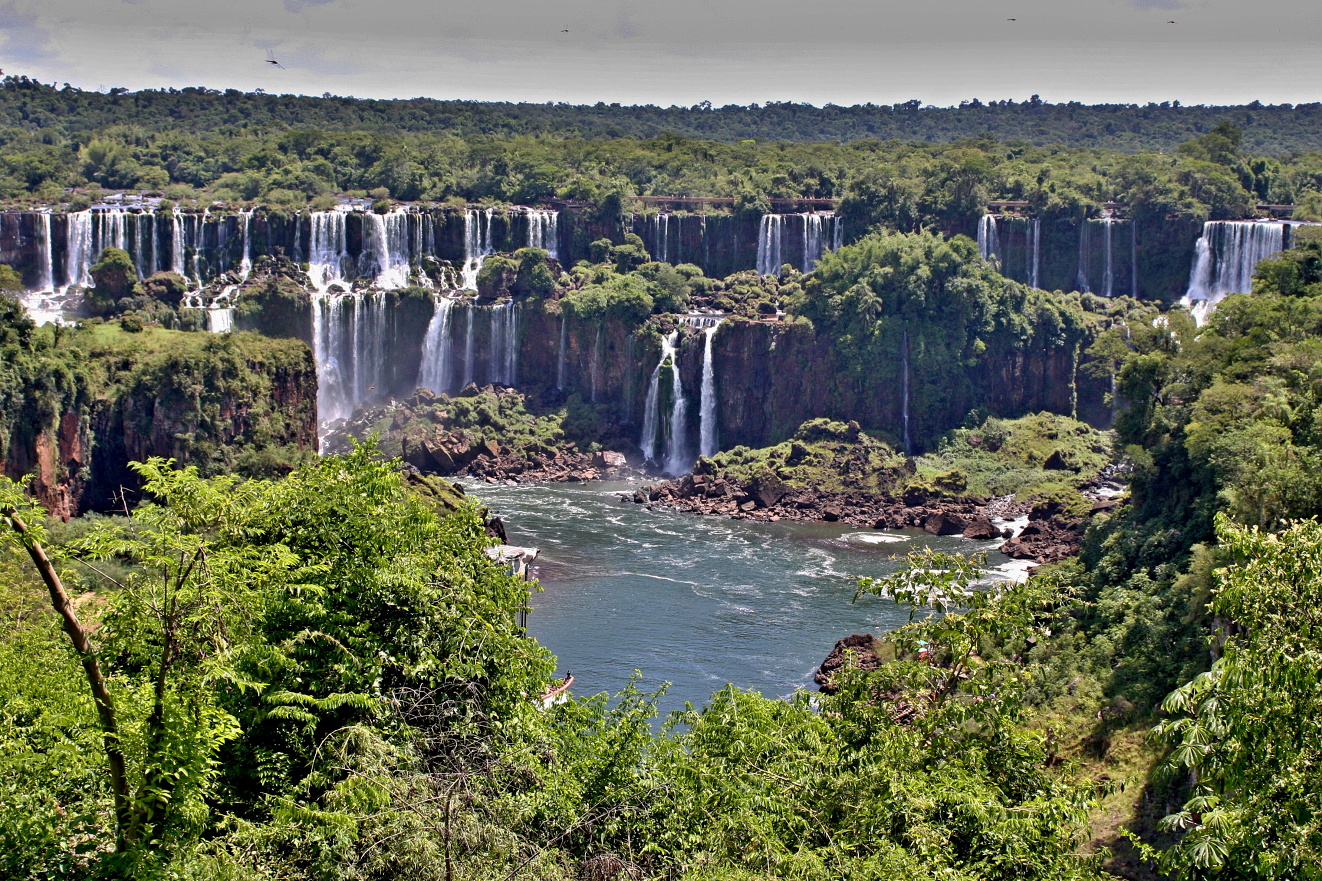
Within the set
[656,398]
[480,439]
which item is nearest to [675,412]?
[656,398]

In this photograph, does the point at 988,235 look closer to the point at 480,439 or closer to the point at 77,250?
the point at 480,439

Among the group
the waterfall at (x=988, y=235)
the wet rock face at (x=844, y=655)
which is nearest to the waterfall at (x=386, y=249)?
the waterfall at (x=988, y=235)

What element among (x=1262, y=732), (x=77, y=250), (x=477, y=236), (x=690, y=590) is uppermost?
(x=477, y=236)

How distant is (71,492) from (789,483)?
99.6 feet

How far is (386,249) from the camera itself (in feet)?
260

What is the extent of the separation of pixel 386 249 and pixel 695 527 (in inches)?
1239

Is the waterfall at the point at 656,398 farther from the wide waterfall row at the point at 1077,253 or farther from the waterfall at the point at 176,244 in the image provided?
the waterfall at the point at 176,244

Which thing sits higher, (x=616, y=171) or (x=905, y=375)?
(x=616, y=171)

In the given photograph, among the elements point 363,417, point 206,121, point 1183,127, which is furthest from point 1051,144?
point 363,417

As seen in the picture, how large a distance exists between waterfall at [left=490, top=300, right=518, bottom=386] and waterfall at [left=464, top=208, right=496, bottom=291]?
215 inches

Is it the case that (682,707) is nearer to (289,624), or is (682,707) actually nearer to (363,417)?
(289,624)

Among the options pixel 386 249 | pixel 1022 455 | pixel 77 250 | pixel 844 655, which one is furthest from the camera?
pixel 386 249

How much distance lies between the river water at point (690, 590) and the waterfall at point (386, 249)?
64.2 ft

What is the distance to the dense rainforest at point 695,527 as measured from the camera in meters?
13.5
